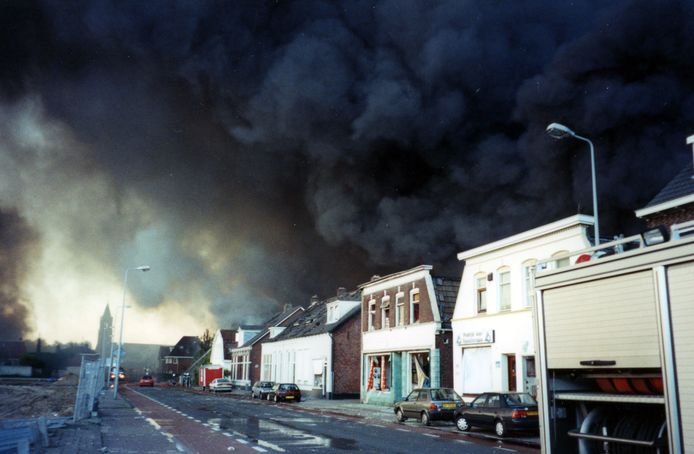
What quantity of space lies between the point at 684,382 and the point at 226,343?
76003 millimetres

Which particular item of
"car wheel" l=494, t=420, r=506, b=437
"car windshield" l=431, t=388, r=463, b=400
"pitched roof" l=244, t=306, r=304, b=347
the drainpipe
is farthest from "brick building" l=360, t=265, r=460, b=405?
"pitched roof" l=244, t=306, r=304, b=347

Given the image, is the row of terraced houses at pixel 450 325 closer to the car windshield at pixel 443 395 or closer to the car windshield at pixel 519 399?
the car windshield at pixel 443 395

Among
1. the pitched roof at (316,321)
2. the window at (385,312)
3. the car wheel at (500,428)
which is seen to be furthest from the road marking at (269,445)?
the pitched roof at (316,321)

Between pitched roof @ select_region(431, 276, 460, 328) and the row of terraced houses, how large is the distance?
0.18ft

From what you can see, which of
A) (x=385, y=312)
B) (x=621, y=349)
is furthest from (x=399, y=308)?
(x=621, y=349)

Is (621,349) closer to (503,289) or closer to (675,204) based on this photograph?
(675,204)

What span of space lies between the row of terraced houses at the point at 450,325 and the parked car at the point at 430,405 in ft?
8.69

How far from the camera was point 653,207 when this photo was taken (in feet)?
60.3

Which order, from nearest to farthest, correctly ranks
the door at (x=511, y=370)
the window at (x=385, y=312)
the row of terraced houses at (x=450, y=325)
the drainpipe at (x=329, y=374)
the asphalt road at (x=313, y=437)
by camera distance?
the asphalt road at (x=313, y=437)
the row of terraced houses at (x=450, y=325)
the door at (x=511, y=370)
the window at (x=385, y=312)
the drainpipe at (x=329, y=374)

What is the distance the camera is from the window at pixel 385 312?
3542 cm

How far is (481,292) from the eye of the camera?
27484 mm

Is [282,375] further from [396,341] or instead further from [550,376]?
[550,376]

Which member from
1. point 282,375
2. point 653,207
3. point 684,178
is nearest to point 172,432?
point 653,207

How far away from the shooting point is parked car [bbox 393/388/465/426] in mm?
22906
